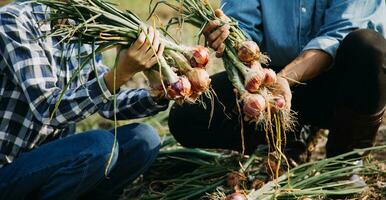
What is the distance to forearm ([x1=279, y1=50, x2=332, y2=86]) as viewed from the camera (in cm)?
219

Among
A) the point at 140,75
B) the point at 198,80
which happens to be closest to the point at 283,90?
the point at 198,80

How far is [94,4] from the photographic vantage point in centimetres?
191

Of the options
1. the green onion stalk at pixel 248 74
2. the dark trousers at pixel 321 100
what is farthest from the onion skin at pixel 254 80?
the dark trousers at pixel 321 100

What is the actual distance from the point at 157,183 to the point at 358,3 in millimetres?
946

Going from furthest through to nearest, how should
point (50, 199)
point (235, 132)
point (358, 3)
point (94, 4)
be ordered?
point (235, 132), point (358, 3), point (50, 199), point (94, 4)

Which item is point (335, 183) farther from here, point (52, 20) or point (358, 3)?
point (52, 20)

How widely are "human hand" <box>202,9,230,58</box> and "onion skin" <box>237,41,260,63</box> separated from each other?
58 mm

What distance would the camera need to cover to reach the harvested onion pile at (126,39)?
73.7 inches

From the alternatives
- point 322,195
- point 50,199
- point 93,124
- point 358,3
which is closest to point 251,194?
point 322,195

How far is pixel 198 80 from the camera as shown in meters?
1.94

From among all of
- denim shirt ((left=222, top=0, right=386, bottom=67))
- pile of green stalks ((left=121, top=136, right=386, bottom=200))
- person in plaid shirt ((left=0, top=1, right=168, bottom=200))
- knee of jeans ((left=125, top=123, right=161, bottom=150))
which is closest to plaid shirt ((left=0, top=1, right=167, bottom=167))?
person in plaid shirt ((left=0, top=1, right=168, bottom=200))

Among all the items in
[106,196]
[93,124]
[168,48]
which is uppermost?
[168,48]

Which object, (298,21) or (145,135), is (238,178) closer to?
(145,135)

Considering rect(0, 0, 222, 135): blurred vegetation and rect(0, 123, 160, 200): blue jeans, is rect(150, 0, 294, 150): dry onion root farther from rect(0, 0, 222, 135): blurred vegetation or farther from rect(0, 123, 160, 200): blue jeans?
rect(0, 123, 160, 200): blue jeans
